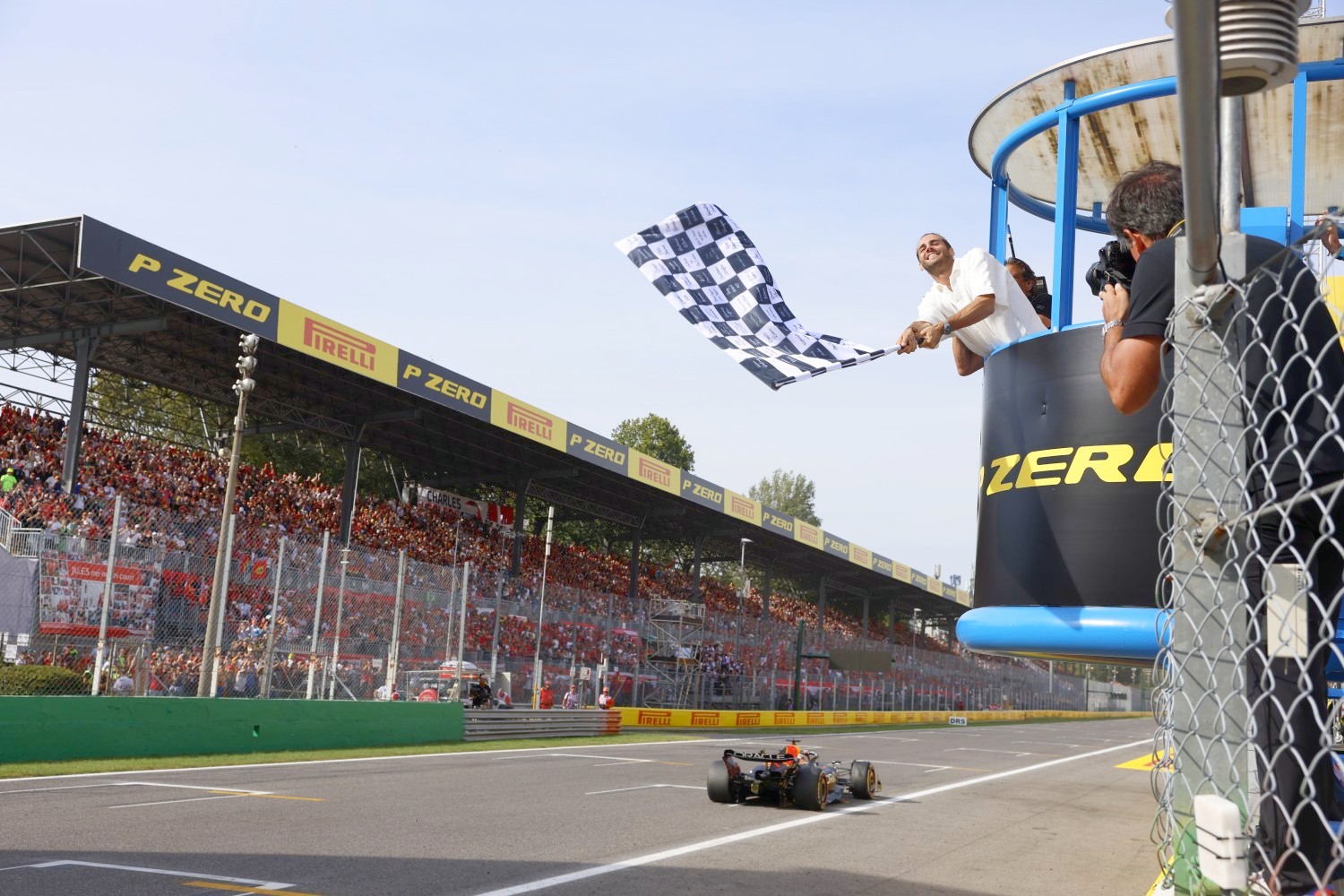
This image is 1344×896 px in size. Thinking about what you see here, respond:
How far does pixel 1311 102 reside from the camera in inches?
256

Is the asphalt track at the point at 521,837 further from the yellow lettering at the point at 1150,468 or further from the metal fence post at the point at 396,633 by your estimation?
the metal fence post at the point at 396,633

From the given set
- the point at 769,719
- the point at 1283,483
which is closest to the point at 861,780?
the point at 1283,483

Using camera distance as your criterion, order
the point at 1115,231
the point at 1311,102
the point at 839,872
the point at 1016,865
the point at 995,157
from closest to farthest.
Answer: the point at 1115,231
the point at 1311,102
the point at 995,157
the point at 839,872
the point at 1016,865

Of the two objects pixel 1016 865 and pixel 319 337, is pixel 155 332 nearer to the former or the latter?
pixel 319 337

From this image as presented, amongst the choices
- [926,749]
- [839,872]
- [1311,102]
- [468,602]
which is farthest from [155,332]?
[1311,102]

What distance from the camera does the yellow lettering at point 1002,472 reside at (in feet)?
18.1

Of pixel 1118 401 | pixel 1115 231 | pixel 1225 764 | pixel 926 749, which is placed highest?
pixel 1115 231

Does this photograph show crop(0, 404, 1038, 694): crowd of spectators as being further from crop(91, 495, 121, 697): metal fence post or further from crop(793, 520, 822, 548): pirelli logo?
crop(793, 520, 822, 548): pirelli logo

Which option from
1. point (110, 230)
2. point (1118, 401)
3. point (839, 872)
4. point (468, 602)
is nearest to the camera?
point (1118, 401)

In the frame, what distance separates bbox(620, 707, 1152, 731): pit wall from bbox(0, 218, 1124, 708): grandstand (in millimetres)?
731

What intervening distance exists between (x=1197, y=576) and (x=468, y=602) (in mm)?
21540

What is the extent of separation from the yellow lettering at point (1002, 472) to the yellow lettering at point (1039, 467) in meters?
0.06

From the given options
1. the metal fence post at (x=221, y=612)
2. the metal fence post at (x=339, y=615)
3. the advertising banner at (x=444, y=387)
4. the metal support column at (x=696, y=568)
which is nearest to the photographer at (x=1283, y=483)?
the metal fence post at (x=221, y=612)

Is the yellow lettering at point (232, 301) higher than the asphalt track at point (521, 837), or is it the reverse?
the yellow lettering at point (232, 301)
